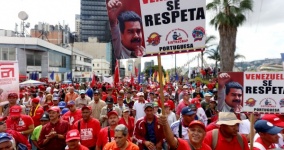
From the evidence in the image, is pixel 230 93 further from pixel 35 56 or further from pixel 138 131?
pixel 35 56

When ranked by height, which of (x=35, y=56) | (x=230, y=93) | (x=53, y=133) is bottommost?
(x=53, y=133)

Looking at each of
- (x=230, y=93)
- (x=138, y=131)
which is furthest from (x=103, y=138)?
(x=230, y=93)

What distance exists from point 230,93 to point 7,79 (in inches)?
199

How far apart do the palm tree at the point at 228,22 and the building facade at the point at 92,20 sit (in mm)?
139609

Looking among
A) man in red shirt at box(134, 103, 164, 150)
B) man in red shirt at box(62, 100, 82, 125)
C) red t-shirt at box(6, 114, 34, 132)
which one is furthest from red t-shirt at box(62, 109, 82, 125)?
man in red shirt at box(134, 103, 164, 150)

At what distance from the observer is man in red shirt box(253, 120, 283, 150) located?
3812 mm

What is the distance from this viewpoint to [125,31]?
3.97 metres

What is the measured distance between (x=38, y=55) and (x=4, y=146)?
4721 centimetres

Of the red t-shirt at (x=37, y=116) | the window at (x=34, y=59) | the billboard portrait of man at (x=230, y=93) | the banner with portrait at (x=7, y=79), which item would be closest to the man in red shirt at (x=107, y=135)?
the billboard portrait of man at (x=230, y=93)

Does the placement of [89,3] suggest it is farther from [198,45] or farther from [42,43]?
[198,45]

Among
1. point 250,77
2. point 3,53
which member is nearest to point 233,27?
point 250,77

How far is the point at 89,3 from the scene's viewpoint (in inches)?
6260

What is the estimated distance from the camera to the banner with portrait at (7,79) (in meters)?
7.55

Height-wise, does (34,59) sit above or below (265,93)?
above
